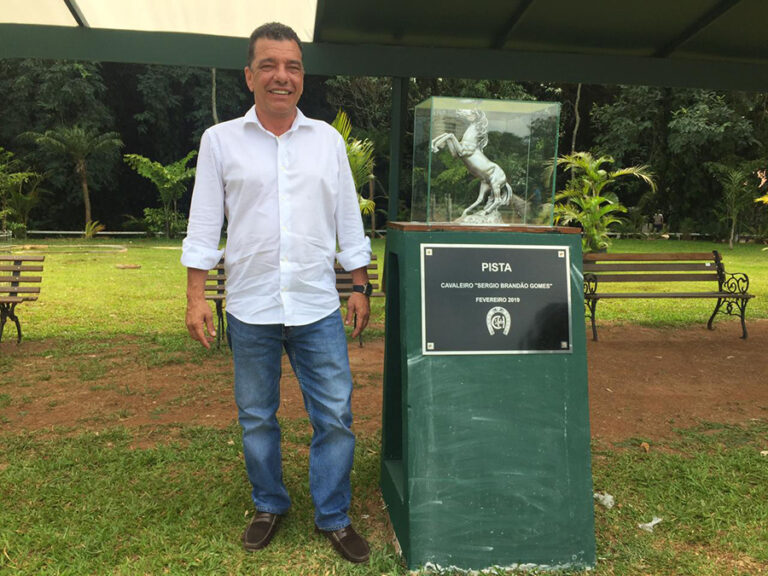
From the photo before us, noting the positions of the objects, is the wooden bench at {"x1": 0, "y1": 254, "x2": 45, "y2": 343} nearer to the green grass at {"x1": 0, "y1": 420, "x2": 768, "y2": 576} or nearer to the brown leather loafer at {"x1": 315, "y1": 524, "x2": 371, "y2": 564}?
the green grass at {"x1": 0, "y1": 420, "x2": 768, "y2": 576}

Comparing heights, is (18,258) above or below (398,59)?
below

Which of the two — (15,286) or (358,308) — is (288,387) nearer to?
(358,308)

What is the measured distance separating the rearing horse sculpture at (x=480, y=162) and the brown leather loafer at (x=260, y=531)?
165cm

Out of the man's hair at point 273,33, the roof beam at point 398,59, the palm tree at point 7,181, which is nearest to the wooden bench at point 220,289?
the roof beam at point 398,59

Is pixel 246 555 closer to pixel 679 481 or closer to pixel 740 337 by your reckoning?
pixel 679 481

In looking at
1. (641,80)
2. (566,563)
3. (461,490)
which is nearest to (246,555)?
(461,490)

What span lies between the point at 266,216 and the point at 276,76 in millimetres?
556

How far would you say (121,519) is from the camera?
317cm

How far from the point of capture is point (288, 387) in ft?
18.1

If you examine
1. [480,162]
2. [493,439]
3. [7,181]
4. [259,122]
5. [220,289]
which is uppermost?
[7,181]

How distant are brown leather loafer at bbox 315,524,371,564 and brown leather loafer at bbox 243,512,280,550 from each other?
0.84ft

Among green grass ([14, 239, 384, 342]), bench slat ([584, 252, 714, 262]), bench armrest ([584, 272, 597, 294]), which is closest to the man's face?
green grass ([14, 239, 384, 342])

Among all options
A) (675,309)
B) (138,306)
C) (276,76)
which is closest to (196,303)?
(276,76)

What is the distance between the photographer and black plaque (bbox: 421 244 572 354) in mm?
2658
